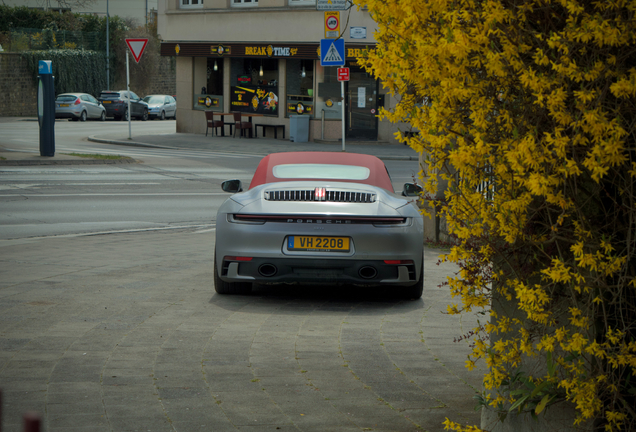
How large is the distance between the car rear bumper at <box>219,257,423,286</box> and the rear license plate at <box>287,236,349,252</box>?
92 mm

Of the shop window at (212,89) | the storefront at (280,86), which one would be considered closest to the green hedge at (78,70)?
the shop window at (212,89)

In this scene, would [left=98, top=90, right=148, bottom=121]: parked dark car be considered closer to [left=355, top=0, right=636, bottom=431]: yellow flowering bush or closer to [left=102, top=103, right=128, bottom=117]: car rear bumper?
[left=102, top=103, right=128, bottom=117]: car rear bumper

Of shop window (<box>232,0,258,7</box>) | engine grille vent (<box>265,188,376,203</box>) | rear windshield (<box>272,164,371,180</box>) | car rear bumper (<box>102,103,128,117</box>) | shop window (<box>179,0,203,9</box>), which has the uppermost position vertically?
shop window (<box>179,0,203,9</box>)

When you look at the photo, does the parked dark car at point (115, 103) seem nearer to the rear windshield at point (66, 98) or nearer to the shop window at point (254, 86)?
the rear windshield at point (66, 98)

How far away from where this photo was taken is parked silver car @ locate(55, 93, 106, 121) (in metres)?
45.4

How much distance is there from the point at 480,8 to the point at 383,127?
96.0 feet

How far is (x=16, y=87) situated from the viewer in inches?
1980

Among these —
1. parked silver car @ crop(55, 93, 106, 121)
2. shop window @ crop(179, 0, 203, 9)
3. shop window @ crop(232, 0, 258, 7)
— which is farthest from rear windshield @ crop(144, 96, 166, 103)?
shop window @ crop(232, 0, 258, 7)

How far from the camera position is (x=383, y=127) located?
32.0 meters

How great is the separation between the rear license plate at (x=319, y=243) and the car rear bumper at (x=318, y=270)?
92 millimetres

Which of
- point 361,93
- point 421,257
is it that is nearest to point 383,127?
point 361,93

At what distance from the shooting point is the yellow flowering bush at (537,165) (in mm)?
2695

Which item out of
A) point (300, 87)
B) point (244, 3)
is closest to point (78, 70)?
point (244, 3)

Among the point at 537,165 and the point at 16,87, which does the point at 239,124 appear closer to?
the point at 16,87
